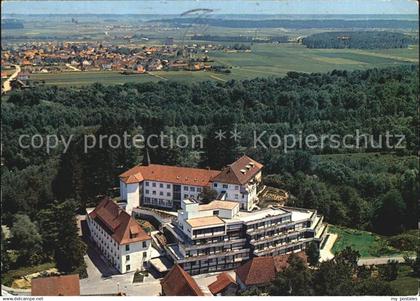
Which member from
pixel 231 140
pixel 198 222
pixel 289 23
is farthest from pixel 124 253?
pixel 289 23

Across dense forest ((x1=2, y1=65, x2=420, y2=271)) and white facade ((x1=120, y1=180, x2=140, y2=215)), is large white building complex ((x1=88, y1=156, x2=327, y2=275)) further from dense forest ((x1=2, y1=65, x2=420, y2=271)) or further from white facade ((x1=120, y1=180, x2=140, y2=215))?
dense forest ((x1=2, y1=65, x2=420, y2=271))

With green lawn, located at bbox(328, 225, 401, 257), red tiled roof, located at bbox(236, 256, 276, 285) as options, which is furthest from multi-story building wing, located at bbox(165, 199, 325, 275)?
green lawn, located at bbox(328, 225, 401, 257)

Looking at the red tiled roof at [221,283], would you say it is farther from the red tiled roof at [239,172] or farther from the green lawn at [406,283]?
the green lawn at [406,283]

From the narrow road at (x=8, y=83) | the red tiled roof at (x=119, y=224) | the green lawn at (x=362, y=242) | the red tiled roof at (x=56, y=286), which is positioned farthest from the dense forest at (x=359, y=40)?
the red tiled roof at (x=56, y=286)

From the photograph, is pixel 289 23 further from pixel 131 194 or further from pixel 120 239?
pixel 120 239

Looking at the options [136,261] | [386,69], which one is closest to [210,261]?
[136,261]
